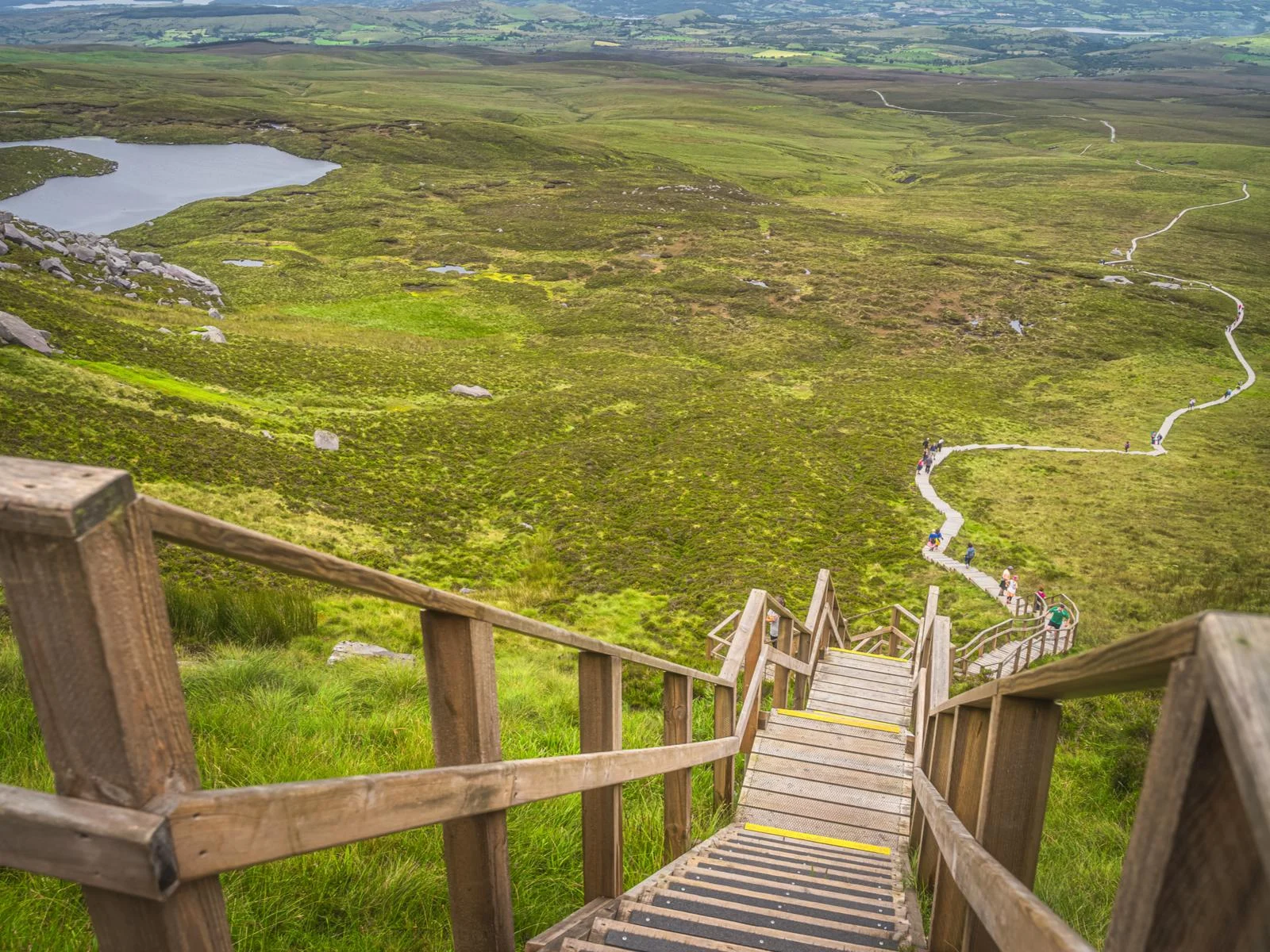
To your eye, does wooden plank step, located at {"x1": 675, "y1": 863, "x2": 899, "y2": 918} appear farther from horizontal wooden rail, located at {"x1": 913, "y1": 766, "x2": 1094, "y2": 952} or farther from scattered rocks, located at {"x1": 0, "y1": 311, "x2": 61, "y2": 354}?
scattered rocks, located at {"x1": 0, "y1": 311, "x2": 61, "y2": 354}

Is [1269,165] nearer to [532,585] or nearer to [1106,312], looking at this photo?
[1106,312]

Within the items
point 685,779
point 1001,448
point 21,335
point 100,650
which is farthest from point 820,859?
point 1001,448

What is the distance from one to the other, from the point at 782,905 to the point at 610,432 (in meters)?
28.8

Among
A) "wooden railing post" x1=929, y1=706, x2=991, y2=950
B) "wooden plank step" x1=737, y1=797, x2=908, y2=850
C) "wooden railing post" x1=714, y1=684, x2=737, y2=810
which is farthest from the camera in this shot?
"wooden plank step" x1=737, y1=797, x2=908, y2=850

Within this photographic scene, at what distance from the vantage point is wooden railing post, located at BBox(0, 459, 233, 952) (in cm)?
123

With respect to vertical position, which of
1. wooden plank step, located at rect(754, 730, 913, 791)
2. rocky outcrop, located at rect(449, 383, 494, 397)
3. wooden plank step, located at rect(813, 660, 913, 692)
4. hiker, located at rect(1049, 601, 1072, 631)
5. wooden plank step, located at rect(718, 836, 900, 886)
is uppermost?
wooden plank step, located at rect(718, 836, 900, 886)

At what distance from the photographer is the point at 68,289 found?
119ft

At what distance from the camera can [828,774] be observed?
25.5 ft

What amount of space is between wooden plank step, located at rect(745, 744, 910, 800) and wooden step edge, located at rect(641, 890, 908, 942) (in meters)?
3.61

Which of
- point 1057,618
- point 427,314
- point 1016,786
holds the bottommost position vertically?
point 427,314

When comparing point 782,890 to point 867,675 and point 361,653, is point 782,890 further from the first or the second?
point 867,675

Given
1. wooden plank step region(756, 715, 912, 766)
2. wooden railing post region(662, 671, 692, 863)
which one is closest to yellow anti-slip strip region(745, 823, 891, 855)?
wooden plank step region(756, 715, 912, 766)

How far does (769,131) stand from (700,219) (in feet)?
280

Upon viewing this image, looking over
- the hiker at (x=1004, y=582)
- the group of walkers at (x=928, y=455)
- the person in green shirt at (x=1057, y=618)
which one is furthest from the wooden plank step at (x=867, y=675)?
the group of walkers at (x=928, y=455)
